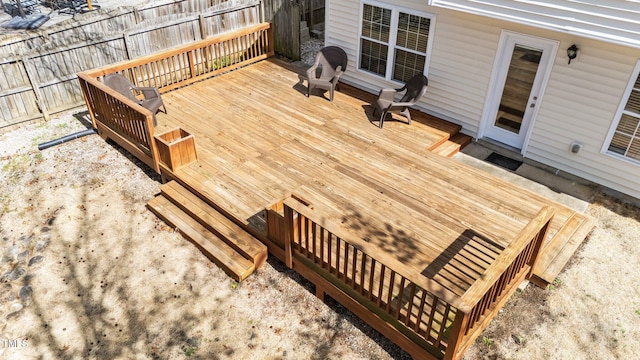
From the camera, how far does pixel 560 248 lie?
5.46 m

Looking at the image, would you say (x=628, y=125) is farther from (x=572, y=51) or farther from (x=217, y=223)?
(x=217, y=223)

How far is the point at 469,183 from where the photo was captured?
6305 millimetres

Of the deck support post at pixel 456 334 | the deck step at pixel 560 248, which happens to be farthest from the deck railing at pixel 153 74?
the deck step at pixel 560 248

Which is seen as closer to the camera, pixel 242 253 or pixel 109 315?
pixel 109 315

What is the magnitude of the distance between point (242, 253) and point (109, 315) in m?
1.62

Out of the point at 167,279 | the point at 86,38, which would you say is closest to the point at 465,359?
the point at 167,279

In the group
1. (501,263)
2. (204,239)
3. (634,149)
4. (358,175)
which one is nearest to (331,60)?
(358,175)

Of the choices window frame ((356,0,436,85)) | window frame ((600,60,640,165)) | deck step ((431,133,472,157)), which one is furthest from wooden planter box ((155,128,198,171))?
window frame ((600,60,640,165))

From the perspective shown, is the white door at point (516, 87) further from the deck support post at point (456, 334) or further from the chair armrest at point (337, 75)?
the deck support post at point (456, 334)

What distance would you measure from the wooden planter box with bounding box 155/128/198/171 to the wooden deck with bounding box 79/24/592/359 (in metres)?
0.03

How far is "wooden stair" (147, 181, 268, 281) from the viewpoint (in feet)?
17.5

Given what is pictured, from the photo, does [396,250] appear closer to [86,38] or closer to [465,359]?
[465,359]

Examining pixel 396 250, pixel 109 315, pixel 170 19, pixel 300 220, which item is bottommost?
pixel 109 315

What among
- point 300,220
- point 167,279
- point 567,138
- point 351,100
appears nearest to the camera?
point 300,220
